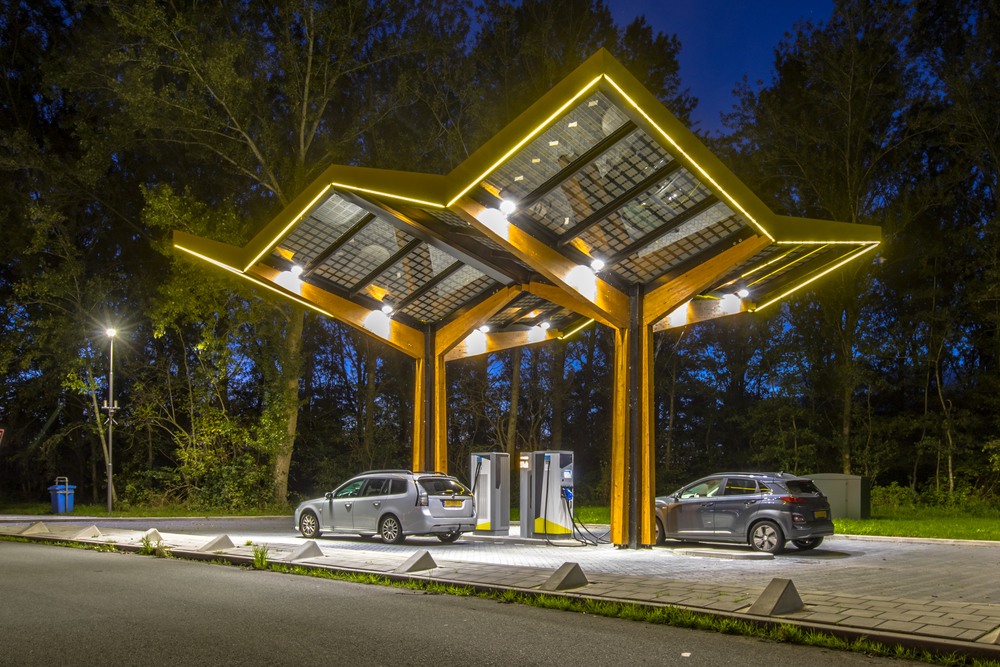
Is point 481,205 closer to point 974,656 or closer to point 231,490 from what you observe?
point 974,656

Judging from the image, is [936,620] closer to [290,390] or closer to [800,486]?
[800,486]

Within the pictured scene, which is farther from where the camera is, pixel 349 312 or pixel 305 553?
pixel 349 312

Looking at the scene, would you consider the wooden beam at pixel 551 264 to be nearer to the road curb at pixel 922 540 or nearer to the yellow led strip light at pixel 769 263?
the yellow led strip light at pixel 769 263

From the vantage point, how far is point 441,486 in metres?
15.8

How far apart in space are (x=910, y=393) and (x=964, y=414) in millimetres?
2903

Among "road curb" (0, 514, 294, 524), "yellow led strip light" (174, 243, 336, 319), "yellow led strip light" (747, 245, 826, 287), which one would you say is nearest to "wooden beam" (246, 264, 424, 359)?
"yellow led strip light" (174, 243, 336, 319)

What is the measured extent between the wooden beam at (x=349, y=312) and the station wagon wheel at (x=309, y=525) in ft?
14.9

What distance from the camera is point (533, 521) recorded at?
16.9m

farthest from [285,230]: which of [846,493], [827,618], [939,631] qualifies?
[846,493]

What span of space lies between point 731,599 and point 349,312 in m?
→ 12.8

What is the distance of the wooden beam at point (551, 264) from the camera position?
13.2 meters

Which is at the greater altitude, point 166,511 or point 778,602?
point 778,602

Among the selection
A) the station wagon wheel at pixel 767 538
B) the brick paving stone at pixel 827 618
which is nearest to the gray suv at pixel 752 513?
the station wagon wheel at pixel 767 538

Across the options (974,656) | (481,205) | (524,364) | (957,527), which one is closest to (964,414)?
(957,527)
